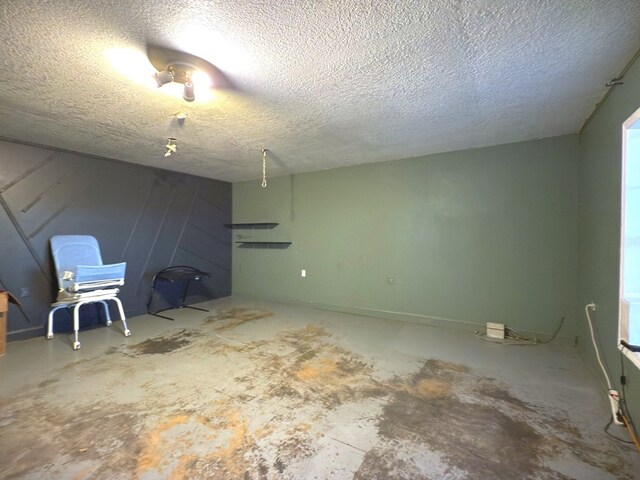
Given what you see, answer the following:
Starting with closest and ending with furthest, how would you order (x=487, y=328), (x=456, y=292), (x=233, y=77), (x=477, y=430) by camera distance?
(x=477, y=430)
(x=233, y=77)
(x=487, y=328)
(x=456, y=292)

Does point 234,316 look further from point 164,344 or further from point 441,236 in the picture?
point 441,236

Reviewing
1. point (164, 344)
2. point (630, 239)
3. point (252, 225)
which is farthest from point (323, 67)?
point (252, 225)

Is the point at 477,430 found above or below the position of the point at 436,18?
below

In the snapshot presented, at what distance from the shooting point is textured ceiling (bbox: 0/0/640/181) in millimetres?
1318

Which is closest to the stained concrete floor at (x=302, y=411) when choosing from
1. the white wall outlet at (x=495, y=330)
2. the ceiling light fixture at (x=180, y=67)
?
the white wall outlet at (x=495, y=330)

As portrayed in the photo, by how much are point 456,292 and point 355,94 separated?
8.91 feet

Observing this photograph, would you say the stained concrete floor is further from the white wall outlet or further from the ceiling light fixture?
the ceiling light fixture

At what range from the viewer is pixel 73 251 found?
3.33m

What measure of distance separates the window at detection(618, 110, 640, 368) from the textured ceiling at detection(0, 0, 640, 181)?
49 cm

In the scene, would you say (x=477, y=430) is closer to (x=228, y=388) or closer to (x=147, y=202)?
(x=228, y=388)

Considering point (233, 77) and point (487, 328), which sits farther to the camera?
point (487, 328)

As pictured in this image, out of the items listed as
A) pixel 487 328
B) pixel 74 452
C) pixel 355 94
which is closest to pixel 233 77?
pixel 355 94

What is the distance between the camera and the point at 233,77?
1861mm

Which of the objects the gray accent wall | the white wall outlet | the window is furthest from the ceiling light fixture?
the white wall outlet
